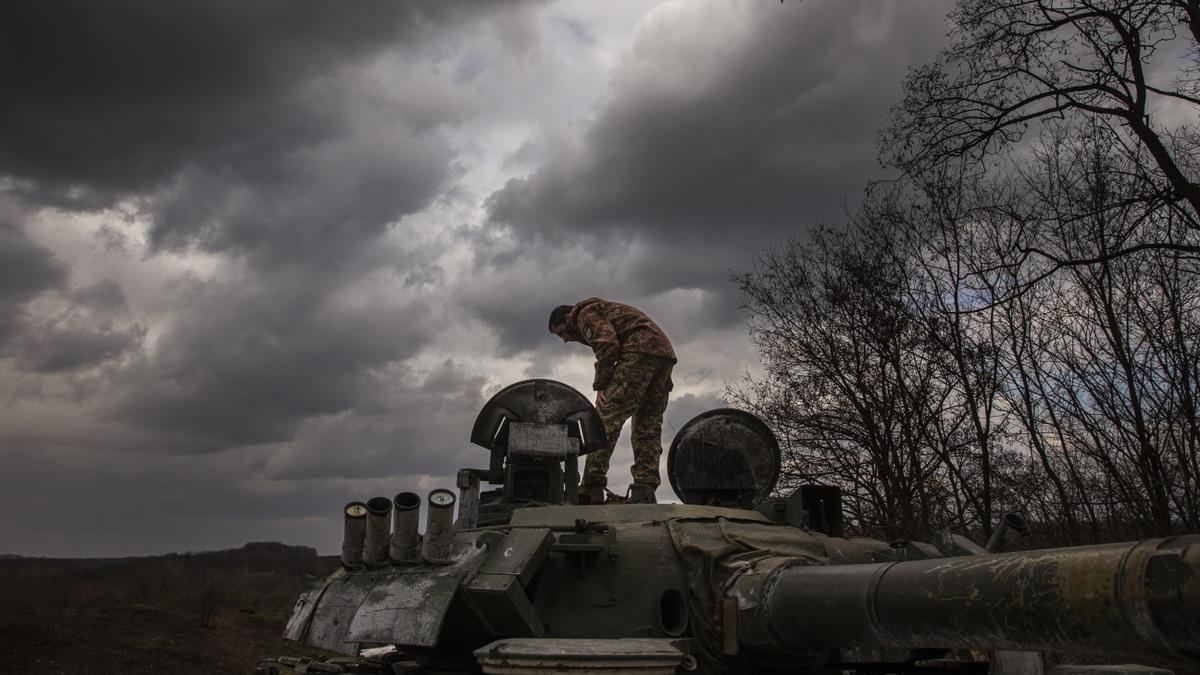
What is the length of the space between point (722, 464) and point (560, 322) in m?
3.16

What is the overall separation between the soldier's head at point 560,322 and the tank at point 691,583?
2.47 m

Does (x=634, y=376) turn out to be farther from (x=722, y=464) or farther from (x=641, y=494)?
(x=641, y=494)

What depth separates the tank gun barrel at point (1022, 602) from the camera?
292cm

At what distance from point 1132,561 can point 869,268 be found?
507 inches

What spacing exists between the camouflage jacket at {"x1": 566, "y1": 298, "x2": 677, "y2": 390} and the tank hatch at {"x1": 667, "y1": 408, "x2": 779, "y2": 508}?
57.8 inches

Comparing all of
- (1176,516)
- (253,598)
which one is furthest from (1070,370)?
(253,598)

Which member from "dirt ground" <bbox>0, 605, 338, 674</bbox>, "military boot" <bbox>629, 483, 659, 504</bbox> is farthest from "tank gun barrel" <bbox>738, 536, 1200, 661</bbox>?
"dirt ground" <bbox>0, 605, 338, 674</bbox>

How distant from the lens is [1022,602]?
3.47 meters

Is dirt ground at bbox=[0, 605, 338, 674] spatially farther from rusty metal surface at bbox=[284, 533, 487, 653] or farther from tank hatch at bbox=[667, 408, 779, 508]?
rusty metal surface at bbox=[284, 533, 487, 653]

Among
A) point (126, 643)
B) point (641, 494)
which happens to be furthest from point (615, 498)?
point (126, 643)

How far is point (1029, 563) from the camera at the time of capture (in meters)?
3.55

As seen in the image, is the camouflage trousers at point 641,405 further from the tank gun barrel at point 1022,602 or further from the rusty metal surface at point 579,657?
the tank gun barrel at point 1022,602

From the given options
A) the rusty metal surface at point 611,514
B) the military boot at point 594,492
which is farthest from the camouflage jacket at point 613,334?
the rusty metal surface at point 611,514

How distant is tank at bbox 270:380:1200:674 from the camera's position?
10.9ft
